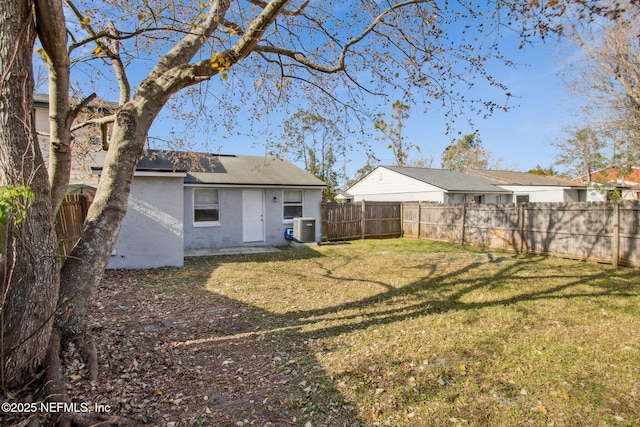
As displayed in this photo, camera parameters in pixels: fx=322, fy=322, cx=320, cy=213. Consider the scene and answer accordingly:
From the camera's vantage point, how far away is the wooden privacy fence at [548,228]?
29.3ft

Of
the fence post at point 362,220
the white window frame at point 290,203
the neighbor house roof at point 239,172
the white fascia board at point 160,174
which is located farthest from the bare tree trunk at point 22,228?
the fence post at point 362,220

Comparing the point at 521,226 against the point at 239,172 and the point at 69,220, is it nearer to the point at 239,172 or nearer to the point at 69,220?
the point at 239,172

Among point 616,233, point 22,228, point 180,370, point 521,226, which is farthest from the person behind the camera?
point 521,226

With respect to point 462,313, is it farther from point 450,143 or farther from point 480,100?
point 480,100

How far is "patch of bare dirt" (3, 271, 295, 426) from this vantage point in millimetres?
2723

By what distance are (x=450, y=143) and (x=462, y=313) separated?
277cm

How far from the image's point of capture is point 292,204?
13867 mm

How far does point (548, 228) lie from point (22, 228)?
1296cm

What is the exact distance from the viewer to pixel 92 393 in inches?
107

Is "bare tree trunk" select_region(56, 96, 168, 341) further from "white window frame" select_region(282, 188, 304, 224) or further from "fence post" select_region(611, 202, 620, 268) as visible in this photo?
"fence post" select_region(611, 202, 620, 268)

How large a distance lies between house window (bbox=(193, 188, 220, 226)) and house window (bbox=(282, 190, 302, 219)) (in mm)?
2770

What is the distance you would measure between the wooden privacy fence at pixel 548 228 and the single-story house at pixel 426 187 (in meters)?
4.10

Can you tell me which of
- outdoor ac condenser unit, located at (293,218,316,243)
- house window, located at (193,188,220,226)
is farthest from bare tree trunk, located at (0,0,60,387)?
outdoor ac condenser unit, located at (293,218,316,243)

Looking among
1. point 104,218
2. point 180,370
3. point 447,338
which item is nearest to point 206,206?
point 104,218
